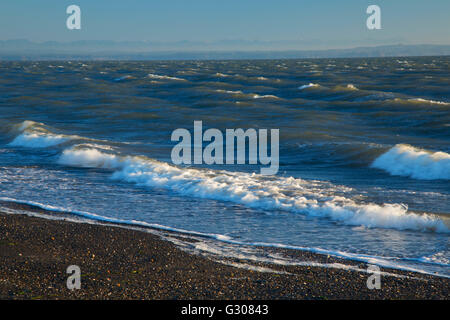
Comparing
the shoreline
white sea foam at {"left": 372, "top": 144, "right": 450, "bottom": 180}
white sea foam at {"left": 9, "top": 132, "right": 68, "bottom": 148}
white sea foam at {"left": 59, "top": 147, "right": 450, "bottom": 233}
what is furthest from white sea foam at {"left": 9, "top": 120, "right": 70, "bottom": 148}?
the shoreline

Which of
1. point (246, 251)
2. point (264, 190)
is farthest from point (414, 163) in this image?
point (246, 251)

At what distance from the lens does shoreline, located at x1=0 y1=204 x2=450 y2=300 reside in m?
7.68

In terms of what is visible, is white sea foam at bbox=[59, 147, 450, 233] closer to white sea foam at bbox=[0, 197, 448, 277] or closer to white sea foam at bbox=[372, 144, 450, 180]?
white sea foam at bbox=[0, 197, 448, 277]

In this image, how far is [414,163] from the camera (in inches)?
741

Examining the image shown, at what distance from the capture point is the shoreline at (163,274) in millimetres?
7684

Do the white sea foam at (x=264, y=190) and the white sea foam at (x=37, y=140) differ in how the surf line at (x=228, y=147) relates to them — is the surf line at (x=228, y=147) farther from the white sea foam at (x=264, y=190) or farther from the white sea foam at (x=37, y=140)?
the white sea foam at (x=37, y=140)

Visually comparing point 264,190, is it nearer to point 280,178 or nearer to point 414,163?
point 280,178

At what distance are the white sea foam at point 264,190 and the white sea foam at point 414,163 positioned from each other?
11.8 ft

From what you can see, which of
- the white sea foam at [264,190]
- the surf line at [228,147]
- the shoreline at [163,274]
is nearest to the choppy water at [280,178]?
the white sea foam at [264,190]

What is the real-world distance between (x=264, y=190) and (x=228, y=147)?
9.27m

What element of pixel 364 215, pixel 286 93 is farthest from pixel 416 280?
pixel 286 93

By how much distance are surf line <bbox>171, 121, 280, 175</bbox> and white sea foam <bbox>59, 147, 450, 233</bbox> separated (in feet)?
5.91

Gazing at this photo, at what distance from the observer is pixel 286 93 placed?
53.5 meters
